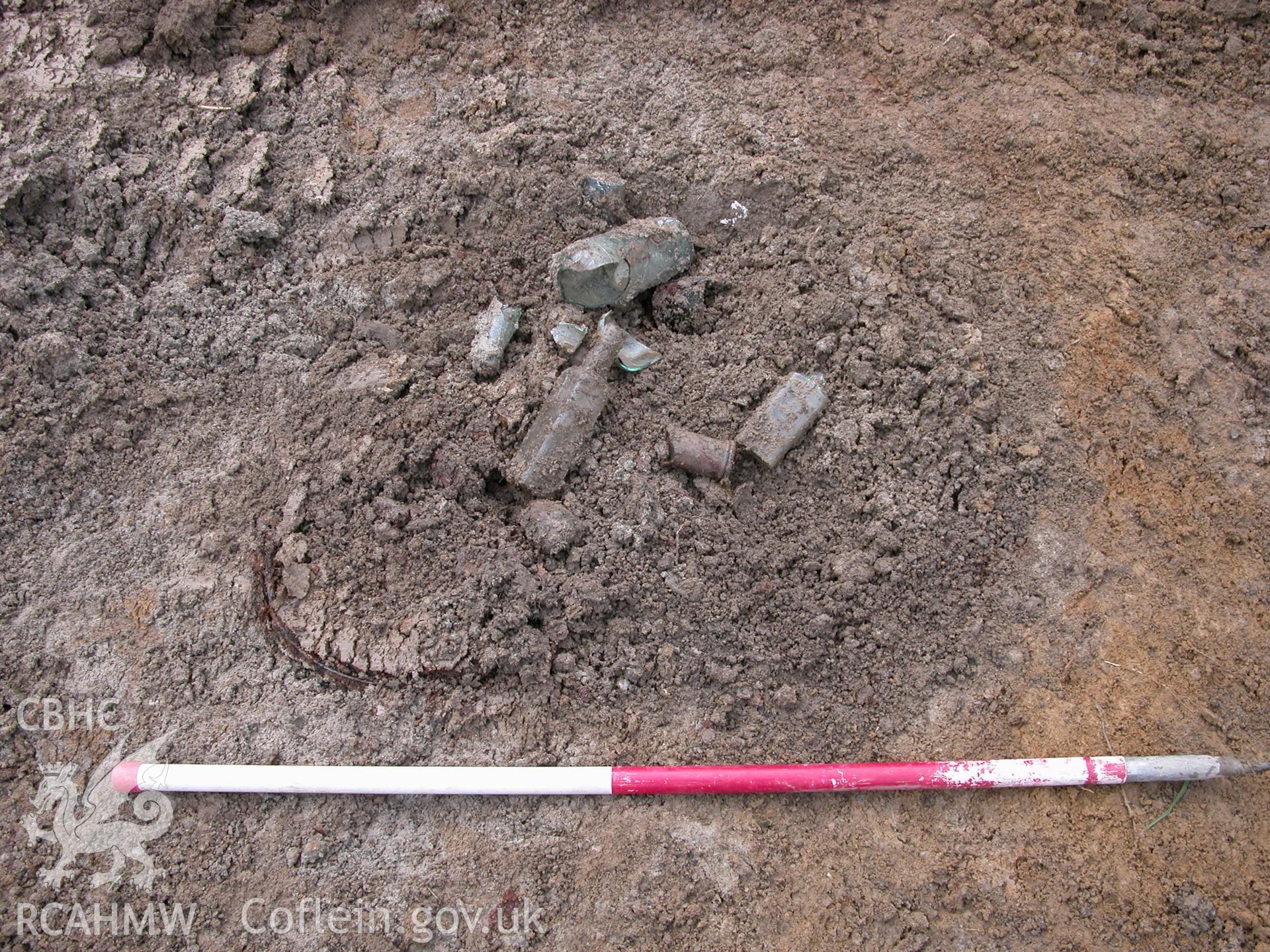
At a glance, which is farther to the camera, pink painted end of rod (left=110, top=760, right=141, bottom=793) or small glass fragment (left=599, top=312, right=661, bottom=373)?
small glass fragment (left=599, top=312, right=661, bottom=373)

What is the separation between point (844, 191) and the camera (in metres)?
2.97

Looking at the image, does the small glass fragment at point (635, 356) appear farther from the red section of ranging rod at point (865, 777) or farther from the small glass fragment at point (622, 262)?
the red section of ranging rod at point (865, 777)

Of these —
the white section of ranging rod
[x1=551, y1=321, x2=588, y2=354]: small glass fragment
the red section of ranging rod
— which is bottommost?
the red section of ranging rod

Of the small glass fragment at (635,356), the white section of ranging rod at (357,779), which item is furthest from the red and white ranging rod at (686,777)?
the small glass fragment at (635,356)

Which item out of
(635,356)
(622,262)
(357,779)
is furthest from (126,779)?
(622,262)

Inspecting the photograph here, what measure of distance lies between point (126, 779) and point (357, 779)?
0.58 meters

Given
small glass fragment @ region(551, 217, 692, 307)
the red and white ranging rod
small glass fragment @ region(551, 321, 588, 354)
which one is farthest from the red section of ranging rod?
small glass fragment @ region(551, 217, 692, 307)

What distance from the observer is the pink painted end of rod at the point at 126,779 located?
2.01 m

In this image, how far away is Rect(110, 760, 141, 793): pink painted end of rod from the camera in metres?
2.01

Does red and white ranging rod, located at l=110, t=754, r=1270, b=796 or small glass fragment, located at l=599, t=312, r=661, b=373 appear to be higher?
small glass fragment, located at l=599, t=312, r=661, b=373

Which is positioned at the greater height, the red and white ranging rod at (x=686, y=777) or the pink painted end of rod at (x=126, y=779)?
the pink painted end of rod at (x=126, y=779)

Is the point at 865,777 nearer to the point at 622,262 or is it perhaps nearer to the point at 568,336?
the point at 568,336

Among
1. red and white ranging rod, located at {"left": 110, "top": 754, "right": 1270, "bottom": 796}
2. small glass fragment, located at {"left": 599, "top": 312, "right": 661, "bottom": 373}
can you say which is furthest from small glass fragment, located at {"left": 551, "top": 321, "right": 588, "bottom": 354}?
red and white ranging rod, located at {"left": 110, "top": 754, "right": 1270, "bottom": 796}

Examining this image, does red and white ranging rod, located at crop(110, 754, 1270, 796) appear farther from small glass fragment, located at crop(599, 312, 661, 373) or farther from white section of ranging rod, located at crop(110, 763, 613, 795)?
small glass fragment, located at crop(599, 312, 661, 373)
